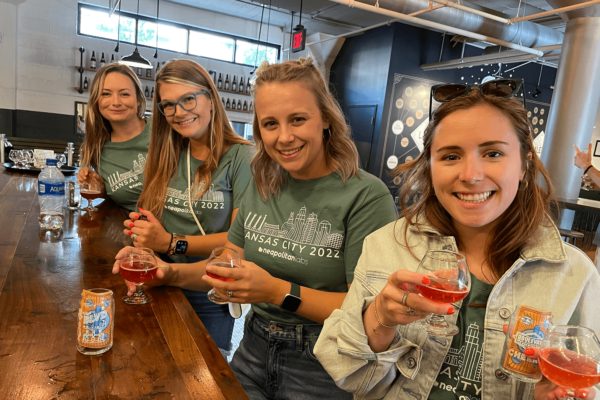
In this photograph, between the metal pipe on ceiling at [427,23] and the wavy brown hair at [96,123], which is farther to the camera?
the metal pipe on ceiling at [427,23]

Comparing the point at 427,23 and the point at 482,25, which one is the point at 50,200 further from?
the point at 482,25

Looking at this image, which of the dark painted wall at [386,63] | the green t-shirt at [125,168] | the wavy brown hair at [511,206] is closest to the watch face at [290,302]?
the wavy brown hair at [511,206]

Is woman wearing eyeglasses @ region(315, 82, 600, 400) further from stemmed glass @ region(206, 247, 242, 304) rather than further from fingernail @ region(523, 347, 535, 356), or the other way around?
stemmed glass @ region(206, 247, 242, 304)

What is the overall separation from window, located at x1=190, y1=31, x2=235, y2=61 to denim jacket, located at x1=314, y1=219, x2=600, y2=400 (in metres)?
9.16

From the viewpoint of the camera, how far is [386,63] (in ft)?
27.1

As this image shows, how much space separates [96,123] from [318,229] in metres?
2.20

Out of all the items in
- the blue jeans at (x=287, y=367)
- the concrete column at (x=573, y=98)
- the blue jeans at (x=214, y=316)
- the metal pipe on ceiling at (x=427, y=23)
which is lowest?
the blue jeans at (x=214, y=316)

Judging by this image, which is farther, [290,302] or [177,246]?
[177,246]

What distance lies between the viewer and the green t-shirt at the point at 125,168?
277cm

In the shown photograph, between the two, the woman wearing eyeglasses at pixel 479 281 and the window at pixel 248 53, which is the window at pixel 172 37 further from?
the woman wearing eyeglasses at pixel 479 281

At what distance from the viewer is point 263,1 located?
24.4 feet

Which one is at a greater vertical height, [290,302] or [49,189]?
[49,189]

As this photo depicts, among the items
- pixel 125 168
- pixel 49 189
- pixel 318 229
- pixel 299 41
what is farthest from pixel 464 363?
pixel 299 41

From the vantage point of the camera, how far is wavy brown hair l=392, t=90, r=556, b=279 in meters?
1.21
